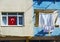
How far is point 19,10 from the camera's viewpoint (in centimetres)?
2780

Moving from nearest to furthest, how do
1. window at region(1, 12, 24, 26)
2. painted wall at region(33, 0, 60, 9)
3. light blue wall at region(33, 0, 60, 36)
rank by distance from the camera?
light blue wall at region(33, 0, 60, 36)
window at region(1, 12, 24, 26)
painted wall at region(33, 0, 60, 9)

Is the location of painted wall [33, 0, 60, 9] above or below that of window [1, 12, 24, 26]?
above

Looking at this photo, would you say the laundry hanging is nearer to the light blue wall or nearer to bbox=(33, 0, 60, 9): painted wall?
the light blue wall

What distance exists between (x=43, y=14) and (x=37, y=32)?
180cm

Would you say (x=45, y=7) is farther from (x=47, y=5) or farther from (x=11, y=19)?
(x=11, y=19)

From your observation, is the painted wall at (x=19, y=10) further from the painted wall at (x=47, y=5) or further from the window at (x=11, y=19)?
the painted wall at (x=47, y=5)

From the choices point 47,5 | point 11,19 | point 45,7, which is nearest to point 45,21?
point 45,7

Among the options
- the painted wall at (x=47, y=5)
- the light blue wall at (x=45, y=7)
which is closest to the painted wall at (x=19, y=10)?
the light blue wall at (x=45, y=7)

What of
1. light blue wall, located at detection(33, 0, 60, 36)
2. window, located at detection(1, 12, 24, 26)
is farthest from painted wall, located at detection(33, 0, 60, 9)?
window, located at detection(1, 12, 24, 26)

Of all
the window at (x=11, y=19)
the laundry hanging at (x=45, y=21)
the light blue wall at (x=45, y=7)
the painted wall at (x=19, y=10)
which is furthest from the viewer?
the window at (x=11, y=19)

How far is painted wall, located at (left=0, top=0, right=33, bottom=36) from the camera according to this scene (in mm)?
27594

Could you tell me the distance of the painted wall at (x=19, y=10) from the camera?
27594 mm

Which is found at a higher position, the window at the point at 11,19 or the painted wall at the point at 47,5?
the painted wall at the point at 47,5

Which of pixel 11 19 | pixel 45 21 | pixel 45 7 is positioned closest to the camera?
pixel 45 21
